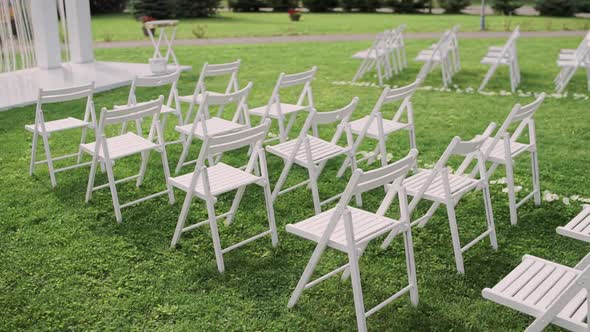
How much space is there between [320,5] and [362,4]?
2.37 metres

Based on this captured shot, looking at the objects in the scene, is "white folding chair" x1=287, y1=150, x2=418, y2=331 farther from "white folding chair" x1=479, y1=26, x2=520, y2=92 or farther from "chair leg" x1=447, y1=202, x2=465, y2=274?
"white folding chair" x1=479, y1=26, x2=520, y2=92

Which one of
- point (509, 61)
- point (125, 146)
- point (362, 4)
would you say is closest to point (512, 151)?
point (125, 146)

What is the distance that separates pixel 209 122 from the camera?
5.95 metres

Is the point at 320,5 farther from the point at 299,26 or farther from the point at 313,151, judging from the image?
the point at 313,151

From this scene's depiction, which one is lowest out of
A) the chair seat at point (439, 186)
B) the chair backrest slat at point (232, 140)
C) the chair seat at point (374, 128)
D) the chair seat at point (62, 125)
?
the chair seat at point (439, 186)

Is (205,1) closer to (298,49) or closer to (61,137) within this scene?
(298,49)

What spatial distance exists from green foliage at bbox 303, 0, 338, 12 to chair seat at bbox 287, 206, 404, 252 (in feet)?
105

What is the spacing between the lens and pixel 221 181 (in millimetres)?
4168

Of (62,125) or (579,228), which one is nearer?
→ (579,228)

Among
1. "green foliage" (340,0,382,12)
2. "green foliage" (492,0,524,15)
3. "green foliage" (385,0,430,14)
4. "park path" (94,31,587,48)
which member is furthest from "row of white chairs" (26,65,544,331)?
"green foliage" (340,0,382,12)

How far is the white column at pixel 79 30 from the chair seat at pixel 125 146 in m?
7.79

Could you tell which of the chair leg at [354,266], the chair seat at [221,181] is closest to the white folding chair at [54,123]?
the chair seat at [221,181]

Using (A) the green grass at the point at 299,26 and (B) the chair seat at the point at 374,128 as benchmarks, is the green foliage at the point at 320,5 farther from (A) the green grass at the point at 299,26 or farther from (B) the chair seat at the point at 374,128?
(B) the chair seat at the point at 374,128

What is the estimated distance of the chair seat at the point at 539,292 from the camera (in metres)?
2.70
